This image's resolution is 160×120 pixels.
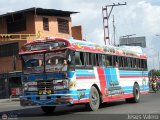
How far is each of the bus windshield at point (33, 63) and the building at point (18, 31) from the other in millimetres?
34240

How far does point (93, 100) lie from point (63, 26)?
4036cm

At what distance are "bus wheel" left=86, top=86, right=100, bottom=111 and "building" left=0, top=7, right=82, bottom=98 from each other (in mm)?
33874

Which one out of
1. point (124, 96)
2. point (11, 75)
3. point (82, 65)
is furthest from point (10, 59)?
point (82, 65)

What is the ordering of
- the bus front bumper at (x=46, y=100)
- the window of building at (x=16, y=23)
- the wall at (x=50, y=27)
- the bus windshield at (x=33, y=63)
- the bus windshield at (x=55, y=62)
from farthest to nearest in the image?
the window of building at (x=16, y=23) < the wall at (x=50, y=27) < the bus windshield at (x=33, y=63) < the bus windshield at (x=55, y=62) < the bus front bumper at (x=46, y=100)

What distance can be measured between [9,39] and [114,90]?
3479 centimetres

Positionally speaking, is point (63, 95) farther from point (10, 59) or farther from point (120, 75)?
point (10, 59)

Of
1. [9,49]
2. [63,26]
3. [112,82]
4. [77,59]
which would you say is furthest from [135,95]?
[63,26]

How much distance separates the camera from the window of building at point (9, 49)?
55.3 metres

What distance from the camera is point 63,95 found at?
656 inches

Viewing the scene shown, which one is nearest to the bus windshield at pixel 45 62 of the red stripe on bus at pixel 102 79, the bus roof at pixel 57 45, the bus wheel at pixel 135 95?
the bus roof at pixel 57 45

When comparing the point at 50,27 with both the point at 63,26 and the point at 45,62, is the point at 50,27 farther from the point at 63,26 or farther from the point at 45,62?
the point at 45,62

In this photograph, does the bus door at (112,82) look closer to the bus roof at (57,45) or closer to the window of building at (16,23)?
the bus roof at (57,45)

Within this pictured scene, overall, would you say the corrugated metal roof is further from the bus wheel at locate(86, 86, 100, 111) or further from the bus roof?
the bus wheel at locate(86, 86, 100, 111)

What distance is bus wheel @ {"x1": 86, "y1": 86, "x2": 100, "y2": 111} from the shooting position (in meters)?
18.2
